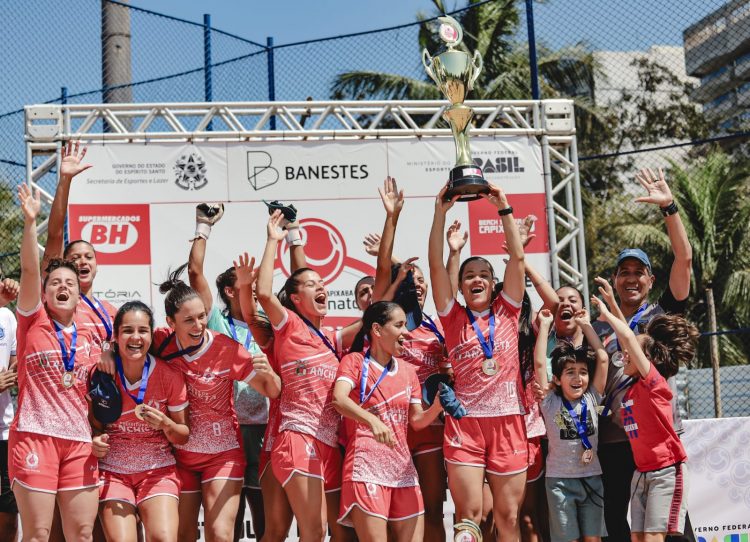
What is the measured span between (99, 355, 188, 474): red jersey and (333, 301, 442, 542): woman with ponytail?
0.90 m

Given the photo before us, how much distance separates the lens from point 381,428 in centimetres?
477

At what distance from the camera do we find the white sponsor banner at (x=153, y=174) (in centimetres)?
823

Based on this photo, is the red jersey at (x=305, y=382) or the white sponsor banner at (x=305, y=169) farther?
the white sponsor banner at (x=305, y=169)

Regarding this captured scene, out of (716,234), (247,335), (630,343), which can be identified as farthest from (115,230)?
(716,234)

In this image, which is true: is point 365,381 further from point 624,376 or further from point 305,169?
point 305,169

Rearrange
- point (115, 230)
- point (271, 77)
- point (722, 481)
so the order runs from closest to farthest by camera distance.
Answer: point (722, 481)
point (115, 230)
point (271, 77)

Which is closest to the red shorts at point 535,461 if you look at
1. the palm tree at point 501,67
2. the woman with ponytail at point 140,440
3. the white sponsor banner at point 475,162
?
the woman with ponytail at point 140,440

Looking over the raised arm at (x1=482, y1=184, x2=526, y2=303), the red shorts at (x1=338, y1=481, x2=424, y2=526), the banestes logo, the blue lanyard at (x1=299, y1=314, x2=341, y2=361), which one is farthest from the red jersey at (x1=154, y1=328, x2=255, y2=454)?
the banestes logo

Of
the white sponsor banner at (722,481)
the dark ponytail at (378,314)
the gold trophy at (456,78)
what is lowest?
the white sponsor banner at (722,481)

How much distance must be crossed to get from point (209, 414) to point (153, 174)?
3.88 meters

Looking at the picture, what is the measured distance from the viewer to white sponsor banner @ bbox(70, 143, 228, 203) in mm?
8227

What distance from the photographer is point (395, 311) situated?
198 inches

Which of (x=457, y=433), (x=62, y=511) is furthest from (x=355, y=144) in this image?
(x=62, y=511)

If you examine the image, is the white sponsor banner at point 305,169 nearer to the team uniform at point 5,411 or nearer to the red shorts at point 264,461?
the team uniform at point 5,411
